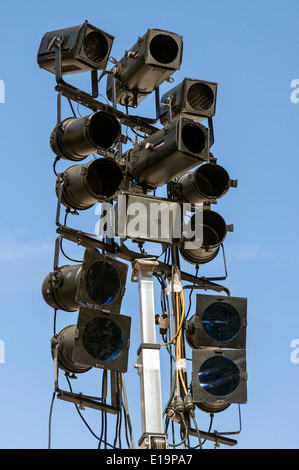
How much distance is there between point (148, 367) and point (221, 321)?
94 centimetres

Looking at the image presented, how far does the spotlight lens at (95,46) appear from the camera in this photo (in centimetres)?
826

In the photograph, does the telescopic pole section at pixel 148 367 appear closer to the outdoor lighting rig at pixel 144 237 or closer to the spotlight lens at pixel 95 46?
the outdoor lighting rig at pixel 144 237

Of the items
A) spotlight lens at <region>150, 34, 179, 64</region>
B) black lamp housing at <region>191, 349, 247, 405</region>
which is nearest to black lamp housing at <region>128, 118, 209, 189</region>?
spotlight lens at <region>150, 34, 179, 64</region>

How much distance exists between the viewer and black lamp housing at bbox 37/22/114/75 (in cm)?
809

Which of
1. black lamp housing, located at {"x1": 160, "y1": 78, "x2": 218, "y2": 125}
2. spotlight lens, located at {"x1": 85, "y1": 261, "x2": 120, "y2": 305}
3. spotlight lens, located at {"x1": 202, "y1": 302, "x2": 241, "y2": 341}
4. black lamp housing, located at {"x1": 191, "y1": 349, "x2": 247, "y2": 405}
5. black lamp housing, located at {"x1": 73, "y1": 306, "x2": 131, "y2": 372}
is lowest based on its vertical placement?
black lamp housing, located at {"x1": 191, "y1": 349, "x2": 247, "y2": 405}

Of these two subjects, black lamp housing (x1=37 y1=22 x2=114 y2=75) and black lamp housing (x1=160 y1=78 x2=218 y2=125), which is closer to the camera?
black lamp housing (x1=37 y1=22 x2=114 y2=75)

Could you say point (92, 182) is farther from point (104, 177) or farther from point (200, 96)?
point (200, 96)

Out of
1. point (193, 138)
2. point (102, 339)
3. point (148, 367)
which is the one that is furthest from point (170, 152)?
point (148, 367)

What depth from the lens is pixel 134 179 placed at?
810 centimetres

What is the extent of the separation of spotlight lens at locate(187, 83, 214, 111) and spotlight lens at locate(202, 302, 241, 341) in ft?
6.20
